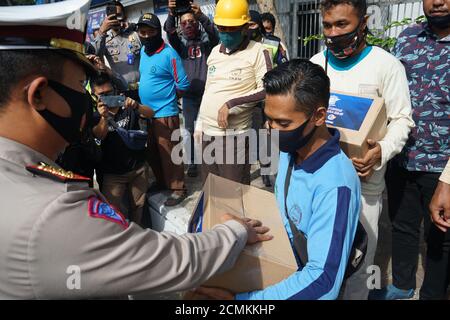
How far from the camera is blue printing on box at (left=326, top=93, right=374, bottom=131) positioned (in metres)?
1.79

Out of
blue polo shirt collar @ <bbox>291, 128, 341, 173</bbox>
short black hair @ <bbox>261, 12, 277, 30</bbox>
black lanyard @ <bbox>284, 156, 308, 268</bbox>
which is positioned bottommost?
black lanyard @ <bbox>284, 156, 308, 268</bbox>

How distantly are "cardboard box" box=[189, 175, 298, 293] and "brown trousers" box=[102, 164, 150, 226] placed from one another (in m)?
1.84

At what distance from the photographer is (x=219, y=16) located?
3.22 metres

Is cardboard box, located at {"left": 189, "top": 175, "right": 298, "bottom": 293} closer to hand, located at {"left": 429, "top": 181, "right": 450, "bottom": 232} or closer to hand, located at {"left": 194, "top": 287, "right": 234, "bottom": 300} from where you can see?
hand, located at {"left": 194, "top": 287, "right": 234, "bottom": 300}

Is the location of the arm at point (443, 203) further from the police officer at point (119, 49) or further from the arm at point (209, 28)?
the police officer at point (119, 49)

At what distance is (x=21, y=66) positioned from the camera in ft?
3.38

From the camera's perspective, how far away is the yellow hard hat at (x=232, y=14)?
3.14 meters

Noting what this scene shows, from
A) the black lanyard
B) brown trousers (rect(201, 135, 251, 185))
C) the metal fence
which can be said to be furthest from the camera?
the metal fence

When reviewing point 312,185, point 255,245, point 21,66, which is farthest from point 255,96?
point 21,66

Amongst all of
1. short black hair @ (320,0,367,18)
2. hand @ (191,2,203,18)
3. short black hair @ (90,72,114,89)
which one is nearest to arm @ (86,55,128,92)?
short black hair @ (90,72,114,89)

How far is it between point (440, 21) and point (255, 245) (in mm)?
1741

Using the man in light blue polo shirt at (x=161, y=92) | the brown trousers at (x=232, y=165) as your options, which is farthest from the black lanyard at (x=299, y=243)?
the man in light blue polo shirt at (x=161, y=92)
